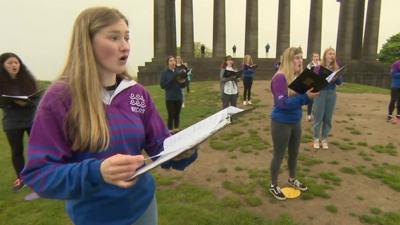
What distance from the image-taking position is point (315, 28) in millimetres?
33875

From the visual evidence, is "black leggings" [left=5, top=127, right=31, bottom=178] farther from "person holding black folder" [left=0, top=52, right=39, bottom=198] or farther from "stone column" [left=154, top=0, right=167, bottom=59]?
"stone column" [left=154, top=0, right=167, bottom=59]

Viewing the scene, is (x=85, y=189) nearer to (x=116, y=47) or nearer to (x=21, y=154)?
(x=116, y=47)

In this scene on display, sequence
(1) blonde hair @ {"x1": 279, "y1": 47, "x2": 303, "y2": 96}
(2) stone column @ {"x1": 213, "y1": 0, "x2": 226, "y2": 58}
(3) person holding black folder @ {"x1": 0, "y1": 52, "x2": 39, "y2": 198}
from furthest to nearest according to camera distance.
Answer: (2) stone column @ {"x1": 213, "y1": 0, "x2": 226, "y2": 58} → (3) person holding black folder @ {"x1": 0, "y1": 52, "x2": 39, "y2": 198} → (1) blonde hair @ {"x1": 279, "y1": 47, "x2": 303, "y2": 96}

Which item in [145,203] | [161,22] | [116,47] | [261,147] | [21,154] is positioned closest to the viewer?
[116,47]

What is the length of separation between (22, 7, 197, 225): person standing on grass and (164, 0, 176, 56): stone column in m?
37.1

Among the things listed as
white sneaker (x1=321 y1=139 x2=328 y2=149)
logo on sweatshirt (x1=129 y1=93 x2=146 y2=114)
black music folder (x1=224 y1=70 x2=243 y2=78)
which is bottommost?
white sneaker (x1=321 y1=139 x2=328 y2=149)

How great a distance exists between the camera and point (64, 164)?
4.99 ft

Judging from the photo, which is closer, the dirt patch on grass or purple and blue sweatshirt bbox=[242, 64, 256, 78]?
the dirt patch on grass

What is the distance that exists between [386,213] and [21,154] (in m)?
6.07

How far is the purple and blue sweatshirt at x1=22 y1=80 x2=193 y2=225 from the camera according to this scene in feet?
4.78

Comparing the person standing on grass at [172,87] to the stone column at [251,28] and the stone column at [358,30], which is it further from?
the stone column at [358,30]

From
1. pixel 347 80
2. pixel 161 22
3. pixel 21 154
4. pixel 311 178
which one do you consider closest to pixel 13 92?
pixel 21 154

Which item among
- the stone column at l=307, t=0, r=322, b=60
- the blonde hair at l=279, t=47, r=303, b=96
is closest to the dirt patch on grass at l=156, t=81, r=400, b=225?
the blonde hair at l=279, t=47, r=303, b=96

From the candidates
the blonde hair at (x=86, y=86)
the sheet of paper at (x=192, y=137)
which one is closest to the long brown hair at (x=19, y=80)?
the blonde hair at (x=86, y=86)
